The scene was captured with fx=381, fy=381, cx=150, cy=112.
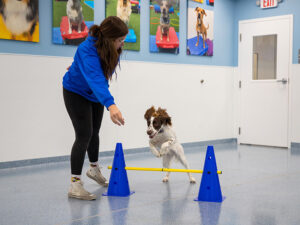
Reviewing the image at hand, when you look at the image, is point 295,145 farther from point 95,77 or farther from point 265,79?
point 95,77

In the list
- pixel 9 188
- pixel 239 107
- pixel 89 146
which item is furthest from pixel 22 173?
pixel 239 107

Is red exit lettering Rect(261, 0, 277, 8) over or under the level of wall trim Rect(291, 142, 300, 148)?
over

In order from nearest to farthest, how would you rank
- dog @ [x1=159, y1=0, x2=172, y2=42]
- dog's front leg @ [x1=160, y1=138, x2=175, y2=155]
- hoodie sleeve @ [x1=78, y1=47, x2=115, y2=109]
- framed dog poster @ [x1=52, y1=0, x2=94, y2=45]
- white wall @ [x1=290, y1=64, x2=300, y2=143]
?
hoodie sleeve @ [x1=78, y1=47, x2=115, y2=109]
dog's front leg @ [x1=160, y1=138, x2=175, y2=155]
framed dog poster @ [x1=52, y1=0, x2=94, y2=45]
dog @ [x1=159, y1=0, x2=172, y2=42]
white wall @ [x1=290, y1=64, x2=300, y2=143]

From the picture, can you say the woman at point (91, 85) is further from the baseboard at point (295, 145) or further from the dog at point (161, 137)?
the baseboard at point (295, 145)

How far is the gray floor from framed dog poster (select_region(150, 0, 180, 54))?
6.53 feet

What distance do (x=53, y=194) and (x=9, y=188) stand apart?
1.56 feet

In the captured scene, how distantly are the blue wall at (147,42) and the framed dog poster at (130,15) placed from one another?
9 centimetres

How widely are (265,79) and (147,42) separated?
2.14 meters

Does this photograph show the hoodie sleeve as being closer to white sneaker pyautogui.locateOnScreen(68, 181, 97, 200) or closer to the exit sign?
white sneaker pyautogui.locateOnScreen(68, 181, 97, 200)

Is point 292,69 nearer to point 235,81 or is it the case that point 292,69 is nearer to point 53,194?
point 235,81

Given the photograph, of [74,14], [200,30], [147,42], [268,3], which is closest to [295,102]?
[268,3]

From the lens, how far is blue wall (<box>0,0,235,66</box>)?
4.33 m

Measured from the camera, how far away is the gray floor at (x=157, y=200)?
237 cm

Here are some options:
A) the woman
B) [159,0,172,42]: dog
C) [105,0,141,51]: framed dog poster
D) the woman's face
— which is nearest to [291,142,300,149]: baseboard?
[159,0,172,42]: dog
